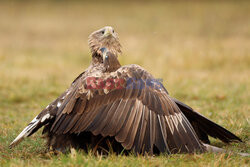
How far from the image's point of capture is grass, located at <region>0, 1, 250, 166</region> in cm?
491

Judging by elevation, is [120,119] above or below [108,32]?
below

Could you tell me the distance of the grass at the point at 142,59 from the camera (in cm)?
491

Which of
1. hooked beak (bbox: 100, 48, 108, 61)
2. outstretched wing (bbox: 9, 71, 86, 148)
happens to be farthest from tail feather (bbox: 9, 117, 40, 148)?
hooked beak (bbox: 100, 48, 108, 61)

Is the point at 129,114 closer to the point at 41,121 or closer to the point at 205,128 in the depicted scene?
the point at 41,121

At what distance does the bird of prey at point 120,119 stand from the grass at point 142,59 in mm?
185

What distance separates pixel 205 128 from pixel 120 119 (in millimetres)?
1294

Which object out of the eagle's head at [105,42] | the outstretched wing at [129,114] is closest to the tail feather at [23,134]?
the outstretched wing at [129,114]

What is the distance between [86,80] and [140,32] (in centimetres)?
1617

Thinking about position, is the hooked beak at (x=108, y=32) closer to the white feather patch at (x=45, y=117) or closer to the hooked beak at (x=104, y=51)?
the hooked beak at (x=104, y=51)

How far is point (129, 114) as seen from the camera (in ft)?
14.4

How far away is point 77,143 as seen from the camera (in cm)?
472

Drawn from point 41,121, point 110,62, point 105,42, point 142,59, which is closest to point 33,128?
point 41,121

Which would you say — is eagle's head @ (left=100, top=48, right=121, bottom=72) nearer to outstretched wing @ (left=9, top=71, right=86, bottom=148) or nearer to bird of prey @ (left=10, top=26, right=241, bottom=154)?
bird of prey @ (left=10, top=26, right=241, bottom=154)

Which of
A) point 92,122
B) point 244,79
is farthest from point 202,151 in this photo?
point 244,79
